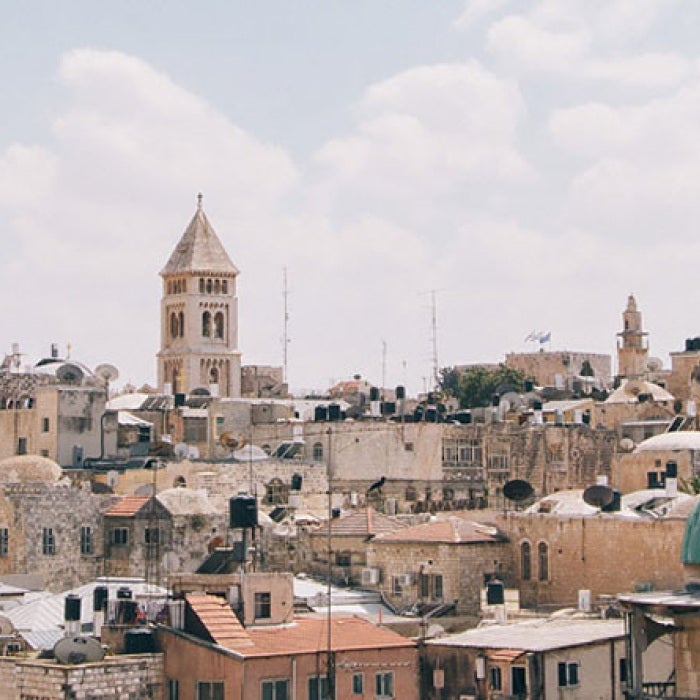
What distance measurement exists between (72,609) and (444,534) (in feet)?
38.3

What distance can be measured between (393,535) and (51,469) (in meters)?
12.1

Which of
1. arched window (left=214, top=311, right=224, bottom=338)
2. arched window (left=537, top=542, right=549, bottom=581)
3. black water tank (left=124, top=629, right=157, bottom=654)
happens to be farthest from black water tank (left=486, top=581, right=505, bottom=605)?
arched window (left=214, top=311, right=224, bottom=338)

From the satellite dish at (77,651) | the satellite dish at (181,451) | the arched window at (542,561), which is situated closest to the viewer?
the satellite dish at (77,651)

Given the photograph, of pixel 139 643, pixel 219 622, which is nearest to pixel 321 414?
pixel 219 622

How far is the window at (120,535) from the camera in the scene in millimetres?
54781

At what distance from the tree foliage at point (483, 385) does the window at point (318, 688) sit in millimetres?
55622

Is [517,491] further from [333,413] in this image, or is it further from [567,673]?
[567,673]

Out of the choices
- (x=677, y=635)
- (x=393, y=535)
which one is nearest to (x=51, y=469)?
(x=393, y=535)

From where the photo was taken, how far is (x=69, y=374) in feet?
259

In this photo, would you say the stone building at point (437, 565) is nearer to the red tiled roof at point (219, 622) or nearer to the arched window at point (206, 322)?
the red tiled roof at point (219, 622)

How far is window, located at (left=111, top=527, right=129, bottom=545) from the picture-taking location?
180 ft

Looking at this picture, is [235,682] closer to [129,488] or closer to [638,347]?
[129,488]

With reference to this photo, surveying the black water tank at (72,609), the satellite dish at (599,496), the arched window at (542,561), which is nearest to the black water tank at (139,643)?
the black water tank at (72,609)

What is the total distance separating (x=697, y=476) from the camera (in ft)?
213
